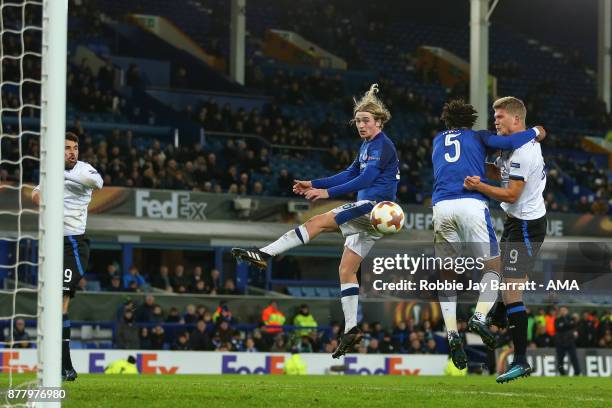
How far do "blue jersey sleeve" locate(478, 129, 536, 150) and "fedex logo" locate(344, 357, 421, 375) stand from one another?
14361 mm

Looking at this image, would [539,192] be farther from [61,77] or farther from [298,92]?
[298,92]

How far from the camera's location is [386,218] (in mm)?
10992

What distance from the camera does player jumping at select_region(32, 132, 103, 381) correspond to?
1119 centimetres

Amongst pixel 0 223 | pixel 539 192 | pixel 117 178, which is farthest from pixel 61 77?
pixel 117 178

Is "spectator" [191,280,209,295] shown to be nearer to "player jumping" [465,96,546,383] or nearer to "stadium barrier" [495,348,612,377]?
"stadium barrier" [495,348,612,377]

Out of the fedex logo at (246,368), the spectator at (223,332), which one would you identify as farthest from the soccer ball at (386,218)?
the spectator at (223,332)

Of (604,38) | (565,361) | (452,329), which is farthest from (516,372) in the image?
(604,38)

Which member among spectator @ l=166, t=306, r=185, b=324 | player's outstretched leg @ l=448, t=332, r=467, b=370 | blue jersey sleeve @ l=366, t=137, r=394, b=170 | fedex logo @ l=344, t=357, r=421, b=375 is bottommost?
fedex logo @ l=344, t=357, r=421, b=375

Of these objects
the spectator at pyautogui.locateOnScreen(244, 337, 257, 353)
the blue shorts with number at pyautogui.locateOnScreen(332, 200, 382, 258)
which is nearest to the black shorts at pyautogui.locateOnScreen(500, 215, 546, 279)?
the blue shorts with number at pyautogui.locateOnScreen(332, 200, 382, 258)

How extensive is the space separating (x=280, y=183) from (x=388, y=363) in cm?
703

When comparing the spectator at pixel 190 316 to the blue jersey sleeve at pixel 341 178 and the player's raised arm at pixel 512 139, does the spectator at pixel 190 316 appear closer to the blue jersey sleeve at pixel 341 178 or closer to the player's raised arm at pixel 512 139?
the blue jersey sleeve at pixel 341 178

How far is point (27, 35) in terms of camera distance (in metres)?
31.8

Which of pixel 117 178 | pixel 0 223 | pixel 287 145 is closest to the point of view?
pixel 0 223

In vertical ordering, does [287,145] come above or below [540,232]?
above
